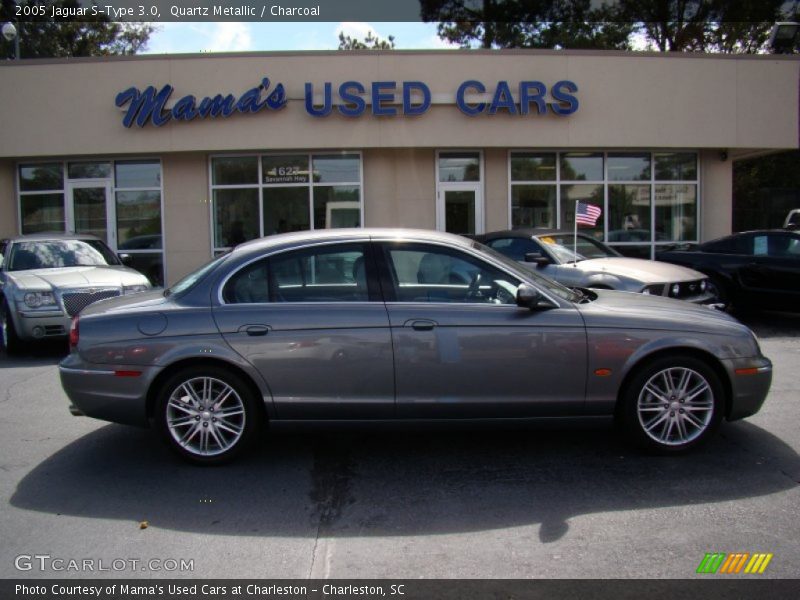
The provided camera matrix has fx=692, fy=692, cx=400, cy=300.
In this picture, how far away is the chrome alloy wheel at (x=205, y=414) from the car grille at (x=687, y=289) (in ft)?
19.9

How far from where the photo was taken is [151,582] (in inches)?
131

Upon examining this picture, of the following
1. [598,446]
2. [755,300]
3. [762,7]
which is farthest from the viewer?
[762,7]

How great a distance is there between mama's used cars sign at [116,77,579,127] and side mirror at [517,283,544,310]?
10392mm

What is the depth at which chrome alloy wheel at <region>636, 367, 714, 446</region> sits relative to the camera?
4.77m

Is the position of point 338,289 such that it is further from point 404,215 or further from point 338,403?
point 404,215

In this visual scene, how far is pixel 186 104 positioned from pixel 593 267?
31.0ft

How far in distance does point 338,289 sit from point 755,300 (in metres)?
8.60

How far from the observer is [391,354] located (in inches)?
181

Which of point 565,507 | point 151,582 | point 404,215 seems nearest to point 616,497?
point 565,507

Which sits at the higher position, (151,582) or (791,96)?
(791,96)

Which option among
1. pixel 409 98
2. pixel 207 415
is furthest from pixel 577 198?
pixel 207 415

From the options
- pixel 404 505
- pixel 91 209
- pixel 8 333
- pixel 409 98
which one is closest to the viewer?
pixel 404 505

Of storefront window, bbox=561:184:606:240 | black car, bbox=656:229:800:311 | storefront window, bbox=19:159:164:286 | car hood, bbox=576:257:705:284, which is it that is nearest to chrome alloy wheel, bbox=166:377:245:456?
car hood, bbox=576:257:705:284

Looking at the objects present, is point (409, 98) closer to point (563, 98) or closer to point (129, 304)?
point (563, 98)
